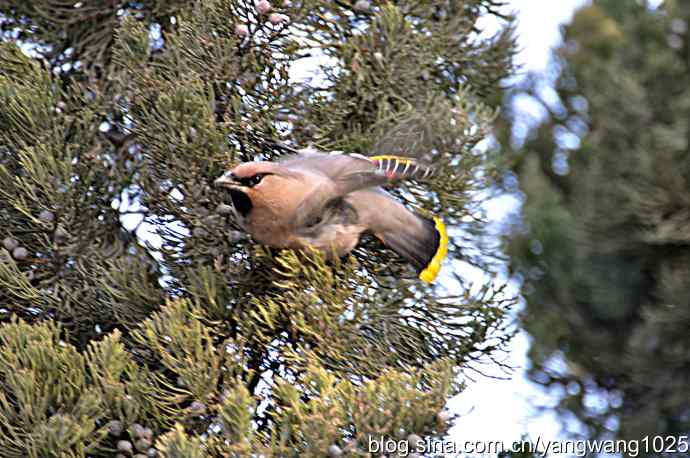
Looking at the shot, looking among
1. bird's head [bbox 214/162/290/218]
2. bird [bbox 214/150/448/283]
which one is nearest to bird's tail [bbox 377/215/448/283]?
bird [bbox 214/150/448/283]

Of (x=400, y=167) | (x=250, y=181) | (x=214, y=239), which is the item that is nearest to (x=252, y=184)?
(x=250, y=181)

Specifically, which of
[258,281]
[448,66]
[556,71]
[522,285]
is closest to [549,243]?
[522,285]

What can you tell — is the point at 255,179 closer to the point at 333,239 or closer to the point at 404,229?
the point at 333,239

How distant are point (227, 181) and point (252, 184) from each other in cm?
5

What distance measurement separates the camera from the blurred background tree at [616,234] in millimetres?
4207

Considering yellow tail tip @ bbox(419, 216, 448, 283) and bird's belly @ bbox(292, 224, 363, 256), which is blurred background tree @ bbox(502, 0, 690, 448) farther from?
bird's belly @ bbox(292, 224, 363, 256)

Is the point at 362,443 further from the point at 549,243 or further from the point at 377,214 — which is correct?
the point at 549,243

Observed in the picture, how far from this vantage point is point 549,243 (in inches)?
183

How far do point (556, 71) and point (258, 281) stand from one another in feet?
11.5

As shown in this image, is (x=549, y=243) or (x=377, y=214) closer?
(x=377, y=214)

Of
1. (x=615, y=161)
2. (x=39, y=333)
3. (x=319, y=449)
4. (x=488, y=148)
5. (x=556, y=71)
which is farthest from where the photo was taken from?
(x=556, y=71)

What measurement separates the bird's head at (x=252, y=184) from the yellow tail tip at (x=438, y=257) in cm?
30

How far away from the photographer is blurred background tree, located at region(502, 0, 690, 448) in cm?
421

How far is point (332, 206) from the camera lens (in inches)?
81.7
